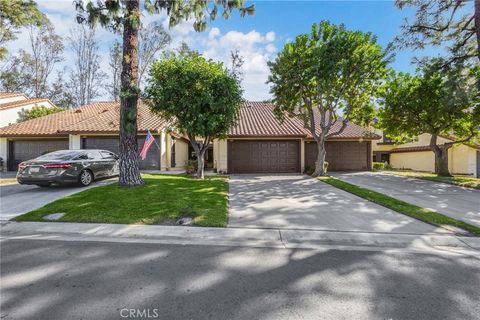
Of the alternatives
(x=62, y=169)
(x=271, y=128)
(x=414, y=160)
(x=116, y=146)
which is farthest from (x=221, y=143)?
(x=414, y=160)

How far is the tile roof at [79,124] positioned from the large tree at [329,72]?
796 cm

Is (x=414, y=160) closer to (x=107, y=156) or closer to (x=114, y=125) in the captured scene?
(x=114, y=125)

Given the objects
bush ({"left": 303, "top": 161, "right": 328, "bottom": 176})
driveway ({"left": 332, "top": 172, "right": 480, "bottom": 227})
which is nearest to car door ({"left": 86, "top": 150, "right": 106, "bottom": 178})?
driveway ({"left": 332, "top": 172, "right": 480, "bottom": 227})

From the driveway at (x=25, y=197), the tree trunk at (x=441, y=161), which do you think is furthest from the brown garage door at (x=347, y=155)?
the driveway at (x=25, y=197)

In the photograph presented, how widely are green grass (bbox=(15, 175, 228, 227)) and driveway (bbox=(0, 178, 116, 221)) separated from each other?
0.54m

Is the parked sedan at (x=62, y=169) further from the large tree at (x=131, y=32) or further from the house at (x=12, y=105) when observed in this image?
the house at (x=12, y=105)

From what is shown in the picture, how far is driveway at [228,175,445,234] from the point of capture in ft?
18.8

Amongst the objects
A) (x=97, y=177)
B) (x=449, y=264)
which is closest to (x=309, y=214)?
(x=449, y=264)

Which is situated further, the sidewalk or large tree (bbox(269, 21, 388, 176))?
large tree (bbox(269, 21, 388, 176))

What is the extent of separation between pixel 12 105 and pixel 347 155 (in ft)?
90.6

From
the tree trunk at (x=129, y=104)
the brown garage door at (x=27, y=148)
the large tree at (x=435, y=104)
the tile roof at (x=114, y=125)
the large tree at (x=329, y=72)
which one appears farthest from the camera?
the brown garage door at (x=27, y=148)

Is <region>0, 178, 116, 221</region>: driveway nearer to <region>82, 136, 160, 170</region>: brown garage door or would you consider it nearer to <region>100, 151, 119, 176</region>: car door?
<region>100, 151, 119, 176</region>: car door

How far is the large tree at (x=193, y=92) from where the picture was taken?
1099cm

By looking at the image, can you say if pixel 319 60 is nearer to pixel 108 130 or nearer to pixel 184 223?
pixel 184 223
